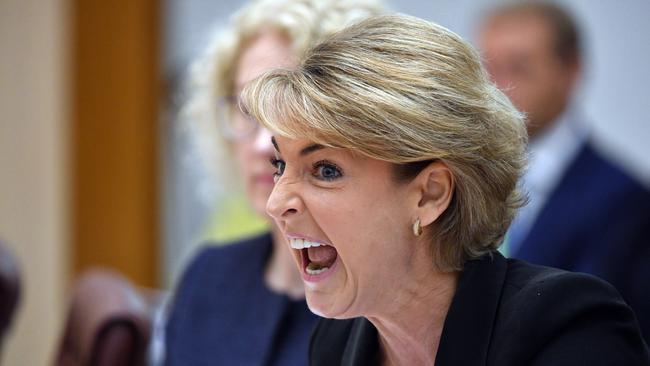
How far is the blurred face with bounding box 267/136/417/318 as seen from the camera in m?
1.54

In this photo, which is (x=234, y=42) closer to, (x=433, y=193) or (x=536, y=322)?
(x=433, y=193)

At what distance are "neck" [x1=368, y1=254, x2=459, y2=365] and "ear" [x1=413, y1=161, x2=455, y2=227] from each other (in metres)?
0.11

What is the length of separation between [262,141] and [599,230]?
1.03m

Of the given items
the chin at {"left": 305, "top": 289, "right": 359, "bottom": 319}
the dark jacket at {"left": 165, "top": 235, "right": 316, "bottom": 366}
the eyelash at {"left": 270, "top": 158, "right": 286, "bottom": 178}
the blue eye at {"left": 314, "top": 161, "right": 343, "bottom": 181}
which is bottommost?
the dark jacket at {"left": 165, "top": 235, "right": 316, "bottom": 366}

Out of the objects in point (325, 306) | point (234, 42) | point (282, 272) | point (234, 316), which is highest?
point (234, 42)

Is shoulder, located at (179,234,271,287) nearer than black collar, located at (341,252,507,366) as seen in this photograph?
No

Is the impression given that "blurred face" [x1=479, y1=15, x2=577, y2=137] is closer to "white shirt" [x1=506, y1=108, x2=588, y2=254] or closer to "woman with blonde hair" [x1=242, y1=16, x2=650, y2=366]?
"white shirt" [x1=506, y1=108, x2=588, y2=254]

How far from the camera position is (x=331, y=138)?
4.89ft

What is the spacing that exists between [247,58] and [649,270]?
119 cm

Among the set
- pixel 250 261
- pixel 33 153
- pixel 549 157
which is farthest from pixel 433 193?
pixel 33 153

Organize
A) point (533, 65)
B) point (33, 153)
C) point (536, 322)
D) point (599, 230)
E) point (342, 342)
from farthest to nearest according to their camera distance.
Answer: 1. point (33, 153)
2. point (533, 65)
3. point (599, 230)
4. point (342, 342)
5. point (536, 322)

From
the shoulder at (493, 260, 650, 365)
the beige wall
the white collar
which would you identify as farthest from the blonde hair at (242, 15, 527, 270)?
the beige wall

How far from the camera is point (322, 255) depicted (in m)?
1.62

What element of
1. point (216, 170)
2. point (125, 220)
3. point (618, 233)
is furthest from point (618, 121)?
point (125, 220)
